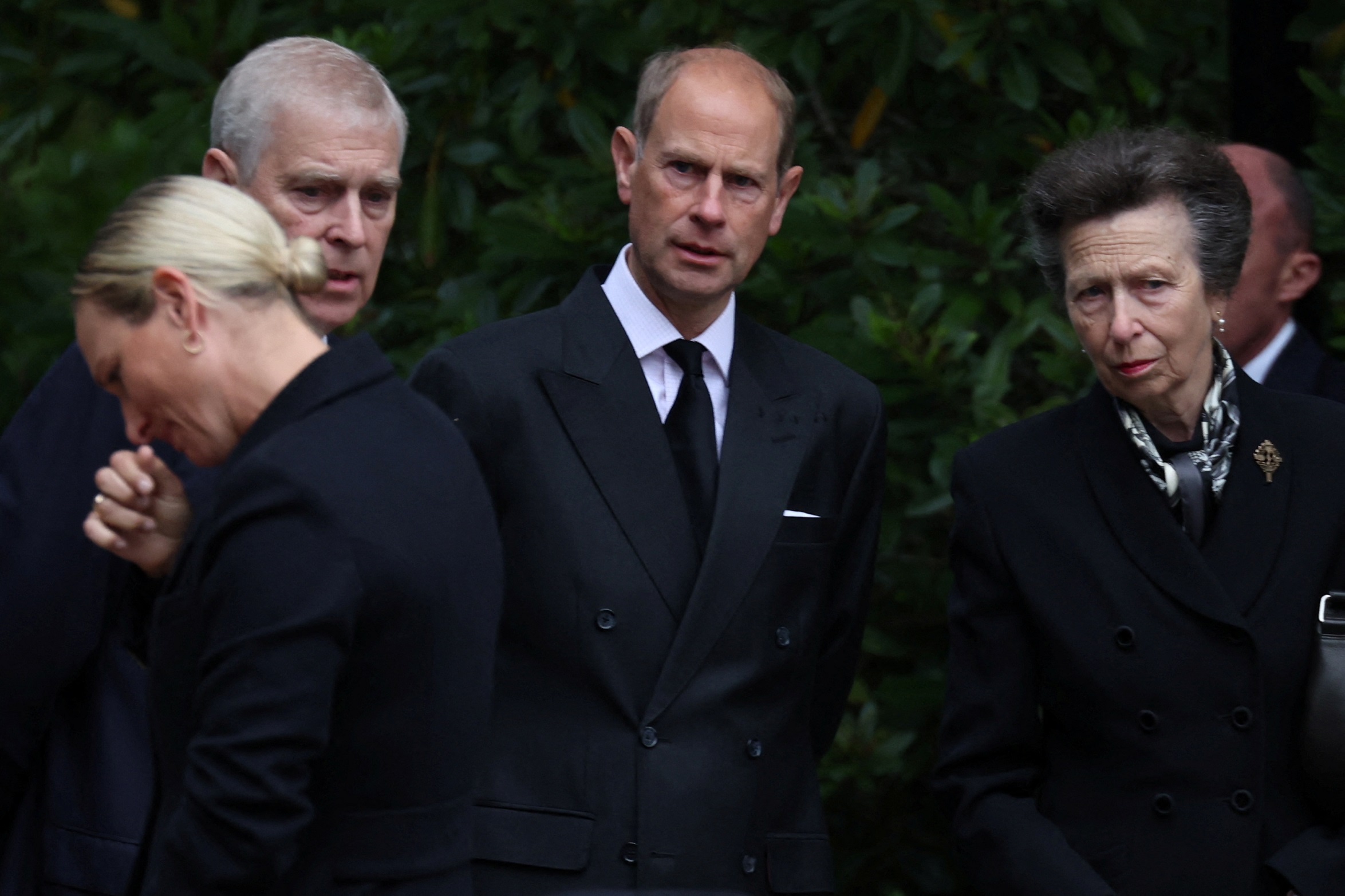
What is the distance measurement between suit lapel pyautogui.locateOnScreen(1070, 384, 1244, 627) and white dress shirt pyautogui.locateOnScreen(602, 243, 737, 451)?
0.62 meters

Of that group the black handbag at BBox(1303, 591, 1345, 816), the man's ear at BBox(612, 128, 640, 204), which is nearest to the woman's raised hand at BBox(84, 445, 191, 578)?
the man's ear at BBox(612, 128, 640, 204)

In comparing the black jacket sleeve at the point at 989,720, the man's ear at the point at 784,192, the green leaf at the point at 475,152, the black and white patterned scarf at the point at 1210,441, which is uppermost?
the green leaf at the point at 475,152

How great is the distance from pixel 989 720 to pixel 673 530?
2.04ft

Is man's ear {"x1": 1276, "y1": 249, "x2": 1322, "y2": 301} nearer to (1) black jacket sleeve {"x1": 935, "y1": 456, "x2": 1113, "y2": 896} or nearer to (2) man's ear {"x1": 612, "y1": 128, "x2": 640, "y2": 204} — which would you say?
(1) black jacket sleeve {"x1": 935, "y1": 456, "x2": 1113, "y2": 896}

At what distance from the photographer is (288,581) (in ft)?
6.72

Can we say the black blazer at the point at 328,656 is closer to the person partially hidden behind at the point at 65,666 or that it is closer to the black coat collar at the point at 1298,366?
the person partially hidden behind at the point at 65,666

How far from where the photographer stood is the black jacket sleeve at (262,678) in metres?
2.04

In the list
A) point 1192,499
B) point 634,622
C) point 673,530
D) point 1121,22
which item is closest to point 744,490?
point 673,530

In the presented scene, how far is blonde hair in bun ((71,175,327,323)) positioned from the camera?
2164mm

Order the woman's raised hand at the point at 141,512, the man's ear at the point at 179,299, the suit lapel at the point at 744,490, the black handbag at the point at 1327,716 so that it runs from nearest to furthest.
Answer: the man's ear at the point at 179,299 < the woman's raised hand at the point at 141,512 < the black handbag at the point at 1327,716 < the suit lapel at the point at 744,490

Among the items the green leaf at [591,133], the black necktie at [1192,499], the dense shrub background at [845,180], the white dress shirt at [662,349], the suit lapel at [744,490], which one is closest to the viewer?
the suit lapel at [744,490]

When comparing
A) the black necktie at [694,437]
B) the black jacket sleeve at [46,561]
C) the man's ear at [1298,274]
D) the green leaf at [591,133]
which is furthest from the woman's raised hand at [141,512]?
the man's ear at [1298,274]

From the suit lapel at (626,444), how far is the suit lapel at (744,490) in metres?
0.05

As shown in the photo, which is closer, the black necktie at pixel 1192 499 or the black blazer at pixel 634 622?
the black blazer at pixel 634 622
